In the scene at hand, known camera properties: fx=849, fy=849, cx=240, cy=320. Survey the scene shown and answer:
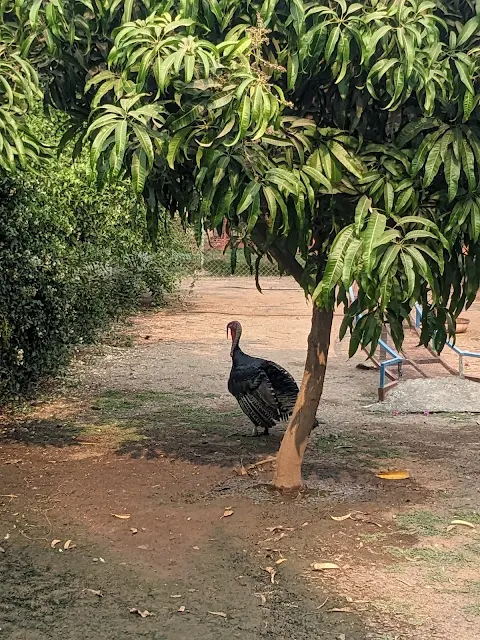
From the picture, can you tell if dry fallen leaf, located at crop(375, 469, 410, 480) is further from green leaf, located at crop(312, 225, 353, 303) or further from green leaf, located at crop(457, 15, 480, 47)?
green leaf, located at crop(457, 15, 480, 47)

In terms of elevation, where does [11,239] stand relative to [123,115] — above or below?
below

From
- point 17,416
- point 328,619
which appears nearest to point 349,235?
point 328,619

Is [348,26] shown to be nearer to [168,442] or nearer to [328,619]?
[328,619]

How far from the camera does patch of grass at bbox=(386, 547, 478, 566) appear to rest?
4.27 m

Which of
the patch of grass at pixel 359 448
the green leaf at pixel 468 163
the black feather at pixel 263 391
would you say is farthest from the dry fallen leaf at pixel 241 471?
the green leaf at pixel 468 163

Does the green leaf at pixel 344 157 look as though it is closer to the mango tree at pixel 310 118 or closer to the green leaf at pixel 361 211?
the mango tree at pixel 310 118

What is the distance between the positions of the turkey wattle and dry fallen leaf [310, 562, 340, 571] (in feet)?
6.43

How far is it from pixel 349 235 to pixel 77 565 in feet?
7.02

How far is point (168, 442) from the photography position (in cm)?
634

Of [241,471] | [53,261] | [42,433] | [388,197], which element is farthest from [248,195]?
[53,261]

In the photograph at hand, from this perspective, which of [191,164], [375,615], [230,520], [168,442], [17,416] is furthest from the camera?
[17,416]

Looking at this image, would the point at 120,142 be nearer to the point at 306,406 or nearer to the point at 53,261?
the point at 306,406

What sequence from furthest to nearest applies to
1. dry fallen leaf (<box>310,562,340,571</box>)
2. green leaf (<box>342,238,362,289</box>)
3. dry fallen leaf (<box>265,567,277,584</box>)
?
dry fallen leaf (<box>310,562,340,571</box>)
dry fallen leaf (<box>265,567,277,584</box>)
green leaf (<box>342,238,362,289</box>)

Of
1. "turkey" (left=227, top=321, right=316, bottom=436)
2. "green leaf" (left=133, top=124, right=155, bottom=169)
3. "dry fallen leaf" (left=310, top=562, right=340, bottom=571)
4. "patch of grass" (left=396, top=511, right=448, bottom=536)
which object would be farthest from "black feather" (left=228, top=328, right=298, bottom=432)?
"green leaf" (left=133, top=124, right=155, bottom=169)
